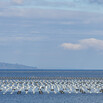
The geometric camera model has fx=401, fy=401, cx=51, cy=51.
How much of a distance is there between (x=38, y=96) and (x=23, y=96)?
311 centimetres

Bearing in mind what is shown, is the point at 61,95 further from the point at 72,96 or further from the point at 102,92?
the point at 102,92

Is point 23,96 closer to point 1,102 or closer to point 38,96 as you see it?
point 38,96

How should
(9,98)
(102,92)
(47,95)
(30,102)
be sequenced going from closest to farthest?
(30,102) < (9,98) < (47,95) < (102,92)

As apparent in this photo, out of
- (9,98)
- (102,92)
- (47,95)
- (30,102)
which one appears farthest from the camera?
(102,92)

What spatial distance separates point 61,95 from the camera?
85.9m

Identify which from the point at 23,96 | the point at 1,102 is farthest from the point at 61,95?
the point at 1,102

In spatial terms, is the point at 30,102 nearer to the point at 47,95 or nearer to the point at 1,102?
the point at 1,102

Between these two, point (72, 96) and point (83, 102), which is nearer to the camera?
point (83, 102)

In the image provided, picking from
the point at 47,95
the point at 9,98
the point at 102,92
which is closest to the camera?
the point at 9,98

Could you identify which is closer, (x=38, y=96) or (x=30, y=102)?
(x=30, y=102)

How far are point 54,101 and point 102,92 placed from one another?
2251cm

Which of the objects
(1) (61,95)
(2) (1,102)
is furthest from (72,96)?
(2) (1,102)

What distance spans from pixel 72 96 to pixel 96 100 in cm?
789

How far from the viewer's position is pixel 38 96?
3280 inches
